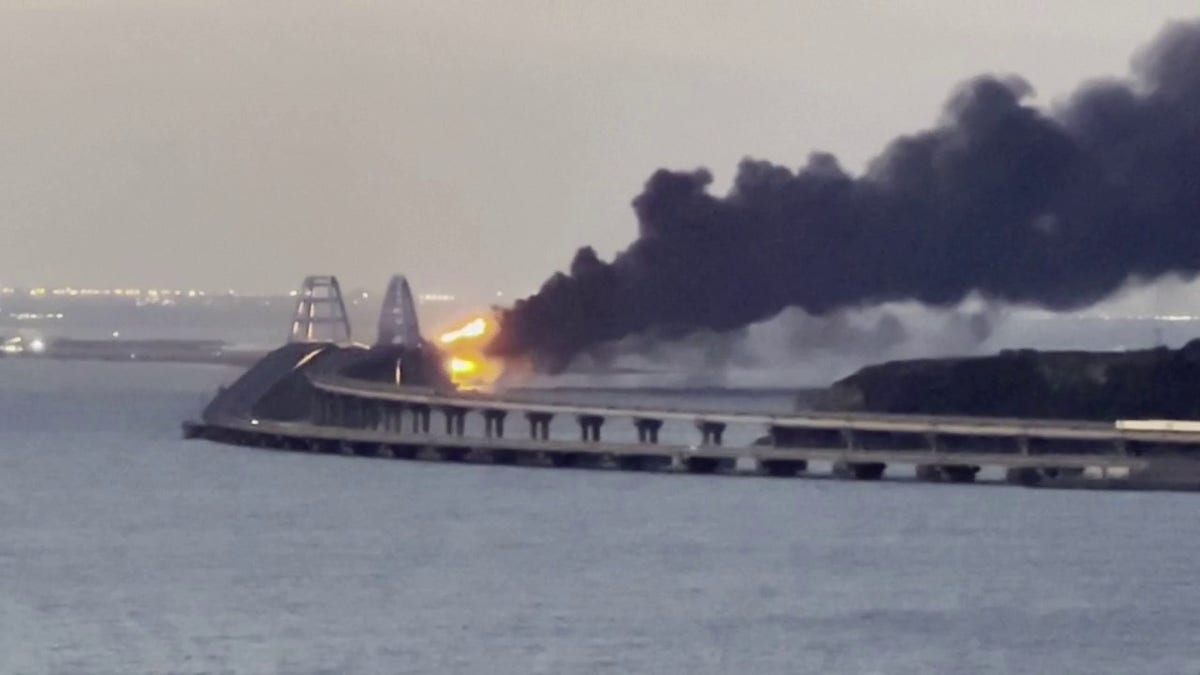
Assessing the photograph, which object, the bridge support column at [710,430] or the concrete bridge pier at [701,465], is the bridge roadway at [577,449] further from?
the bridge support column at [710,430]

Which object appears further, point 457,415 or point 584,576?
point 457,415

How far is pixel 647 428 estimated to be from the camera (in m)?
103

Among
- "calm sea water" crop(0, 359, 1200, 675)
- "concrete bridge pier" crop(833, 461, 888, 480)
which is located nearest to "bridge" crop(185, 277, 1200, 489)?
"concrete bridge pier" crop(833, 461, 888, 480)

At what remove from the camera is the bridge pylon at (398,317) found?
159 metres

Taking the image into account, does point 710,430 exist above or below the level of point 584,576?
above

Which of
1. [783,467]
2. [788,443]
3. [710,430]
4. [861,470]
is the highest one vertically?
[710,430]

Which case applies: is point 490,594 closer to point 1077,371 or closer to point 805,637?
point 805,637

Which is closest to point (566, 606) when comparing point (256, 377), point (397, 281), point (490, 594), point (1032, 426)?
point (490, 594)

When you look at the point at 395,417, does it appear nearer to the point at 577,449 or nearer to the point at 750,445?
the point at 750,445

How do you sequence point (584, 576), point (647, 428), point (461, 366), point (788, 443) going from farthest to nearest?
point (461, 366), point (647, 428), point (788, 443), point (584, 576)

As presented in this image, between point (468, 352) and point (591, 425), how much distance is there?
3928 centimetres

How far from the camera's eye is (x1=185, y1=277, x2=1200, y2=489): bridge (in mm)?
87875

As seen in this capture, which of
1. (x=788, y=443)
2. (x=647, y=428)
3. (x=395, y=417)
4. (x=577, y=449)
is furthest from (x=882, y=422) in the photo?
(x=395, y=417)

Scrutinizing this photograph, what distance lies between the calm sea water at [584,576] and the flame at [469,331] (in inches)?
1660
